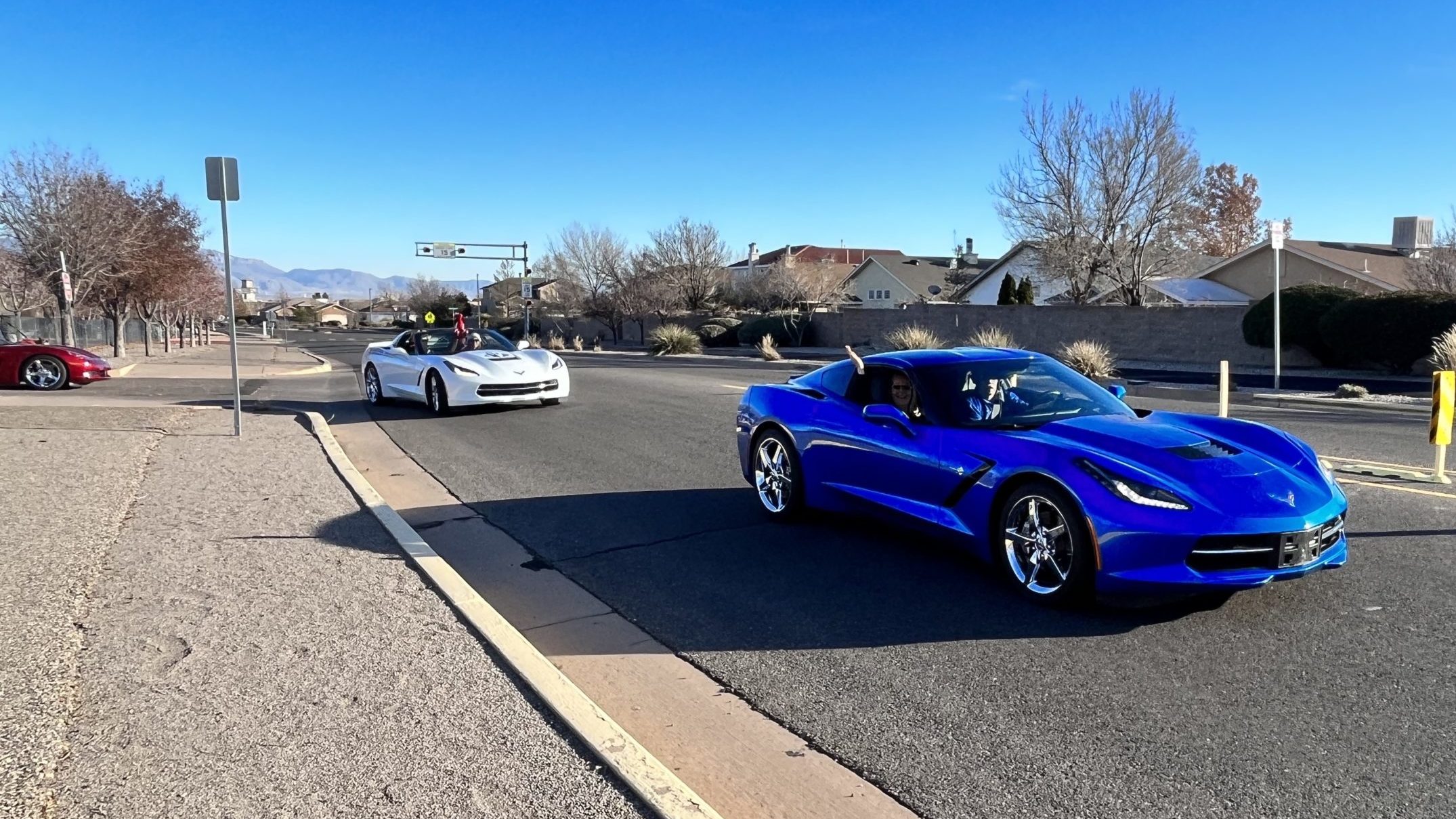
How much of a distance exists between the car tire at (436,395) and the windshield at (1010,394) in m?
9.57

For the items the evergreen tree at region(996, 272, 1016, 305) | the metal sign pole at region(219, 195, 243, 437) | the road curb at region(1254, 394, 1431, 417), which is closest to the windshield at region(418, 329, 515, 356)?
the metal sign pole at region(219, 195, 243, 437)

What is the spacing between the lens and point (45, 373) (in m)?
18.5

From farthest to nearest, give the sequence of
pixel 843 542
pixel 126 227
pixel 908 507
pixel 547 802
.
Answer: pixel 126 227 → pixel 843 542 → pixel 908 507 → pixel 547 802

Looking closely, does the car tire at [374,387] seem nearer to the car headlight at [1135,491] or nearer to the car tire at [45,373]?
the car tire at [45,373]

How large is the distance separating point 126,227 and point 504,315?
181 feet

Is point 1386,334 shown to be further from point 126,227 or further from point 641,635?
point 126,227

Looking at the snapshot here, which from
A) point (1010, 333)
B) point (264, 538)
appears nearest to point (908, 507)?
point (264, 538)

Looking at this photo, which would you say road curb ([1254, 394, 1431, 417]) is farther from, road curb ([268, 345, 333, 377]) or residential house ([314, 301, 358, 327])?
residential house ([314, 301, 358, 327])

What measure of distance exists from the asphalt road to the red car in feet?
50.3

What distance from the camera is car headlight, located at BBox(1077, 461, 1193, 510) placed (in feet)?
14.6

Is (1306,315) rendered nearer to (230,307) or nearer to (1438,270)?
(1438,270)

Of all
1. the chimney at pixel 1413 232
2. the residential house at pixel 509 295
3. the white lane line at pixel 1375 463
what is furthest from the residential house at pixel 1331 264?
the residential house at pixel 509 295

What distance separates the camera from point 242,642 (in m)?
4.47

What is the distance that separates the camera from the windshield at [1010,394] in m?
5.70
